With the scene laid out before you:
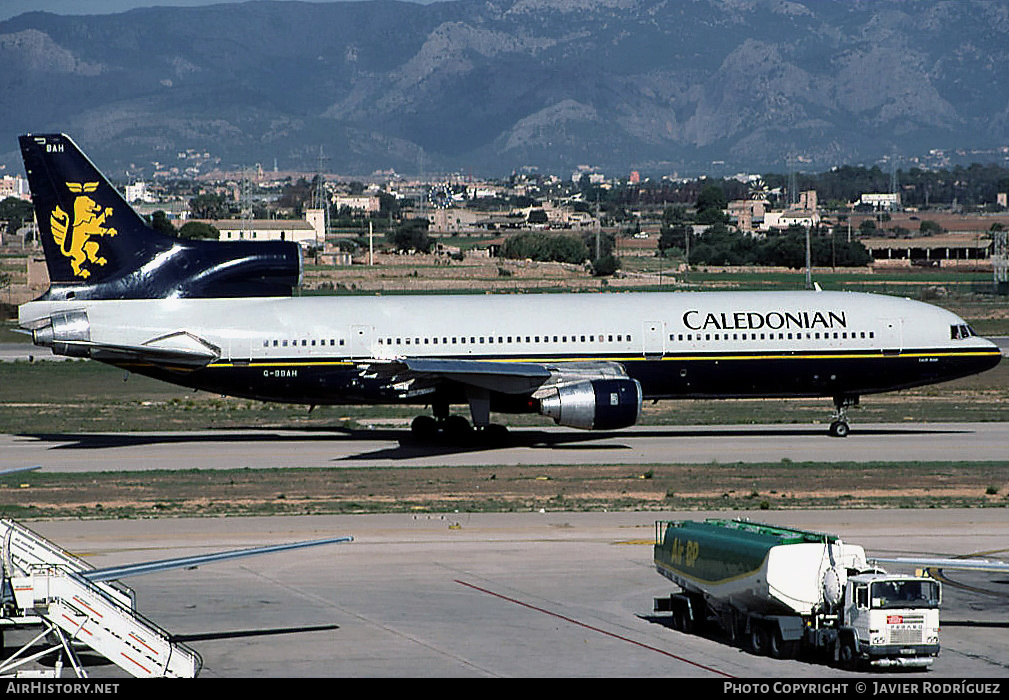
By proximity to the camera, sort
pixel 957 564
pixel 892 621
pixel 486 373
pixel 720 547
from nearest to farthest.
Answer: pixel 892 621 → pixel 957 564 → pixel 720 547 → pixel 486 373

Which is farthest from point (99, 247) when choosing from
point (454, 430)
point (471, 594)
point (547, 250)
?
point (547, 250)

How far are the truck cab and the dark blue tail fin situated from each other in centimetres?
3199

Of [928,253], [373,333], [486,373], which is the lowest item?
[486,373]

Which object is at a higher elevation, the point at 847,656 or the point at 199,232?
the point at 199,232

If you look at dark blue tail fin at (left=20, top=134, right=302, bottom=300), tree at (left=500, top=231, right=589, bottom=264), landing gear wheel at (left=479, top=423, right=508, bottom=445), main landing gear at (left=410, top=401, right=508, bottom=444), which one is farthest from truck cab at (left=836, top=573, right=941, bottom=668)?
tree at (left=500, top=231, right=589, bottom=264)

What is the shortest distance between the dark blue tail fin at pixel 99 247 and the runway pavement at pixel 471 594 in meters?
14.6

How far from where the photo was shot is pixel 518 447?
159 feet

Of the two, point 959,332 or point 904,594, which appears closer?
point 904,594

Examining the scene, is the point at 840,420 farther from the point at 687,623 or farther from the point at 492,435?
the point at 687,623

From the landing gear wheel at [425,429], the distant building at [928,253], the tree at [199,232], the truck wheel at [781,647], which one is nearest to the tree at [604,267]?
the distant building at [928,253]

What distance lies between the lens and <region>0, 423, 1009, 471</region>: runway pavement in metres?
44.6

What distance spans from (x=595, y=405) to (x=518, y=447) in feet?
16.9

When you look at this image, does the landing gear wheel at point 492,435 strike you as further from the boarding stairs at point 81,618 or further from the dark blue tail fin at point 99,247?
the boarding stairs at point 81,618

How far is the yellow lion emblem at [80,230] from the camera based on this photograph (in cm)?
4778
